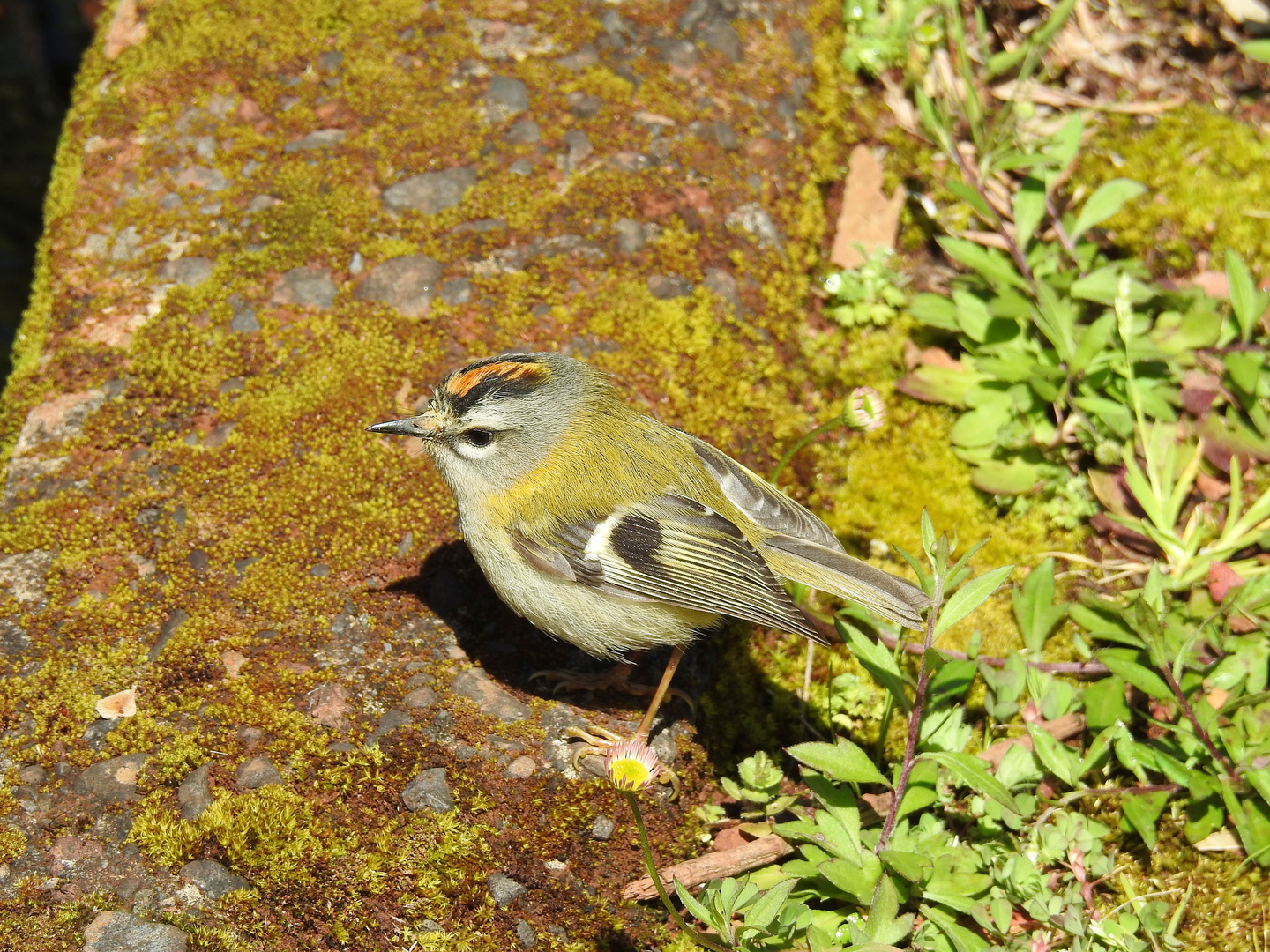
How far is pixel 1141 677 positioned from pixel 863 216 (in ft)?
7.94

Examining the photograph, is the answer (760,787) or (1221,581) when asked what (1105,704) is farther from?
(760,787)

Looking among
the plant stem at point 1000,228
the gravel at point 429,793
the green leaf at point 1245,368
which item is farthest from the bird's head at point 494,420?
the green leaf at point 1245,368

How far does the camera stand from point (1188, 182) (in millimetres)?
4941

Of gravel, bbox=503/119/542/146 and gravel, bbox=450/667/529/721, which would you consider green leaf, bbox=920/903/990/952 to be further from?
gravel, bbox=503/119/542/146

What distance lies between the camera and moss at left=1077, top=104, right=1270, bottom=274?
471cm

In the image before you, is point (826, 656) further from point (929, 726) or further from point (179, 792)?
point (179, 792)

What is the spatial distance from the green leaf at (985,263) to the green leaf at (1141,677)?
1600 millimetres

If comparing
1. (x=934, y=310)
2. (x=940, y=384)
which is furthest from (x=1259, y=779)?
(x=934, y=310)

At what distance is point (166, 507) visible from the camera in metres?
3.48

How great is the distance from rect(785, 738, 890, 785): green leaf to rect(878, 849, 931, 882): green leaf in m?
0.18

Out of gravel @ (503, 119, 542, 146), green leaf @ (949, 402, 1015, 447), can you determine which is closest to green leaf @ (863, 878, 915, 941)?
green leaf @ (949, 402, 1015, 447)

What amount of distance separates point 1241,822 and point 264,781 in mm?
2703

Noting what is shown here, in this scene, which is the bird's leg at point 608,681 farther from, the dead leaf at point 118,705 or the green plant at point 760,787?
the dead leaf at point 118,705

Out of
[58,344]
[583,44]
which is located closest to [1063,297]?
[583,44]
